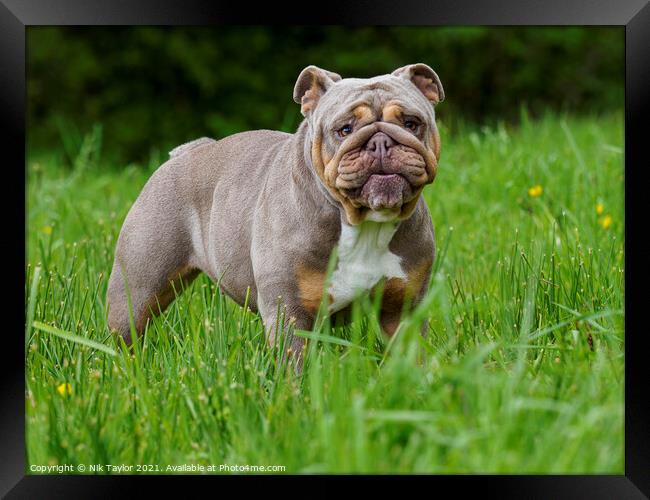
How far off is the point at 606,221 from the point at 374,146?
2.16 metres

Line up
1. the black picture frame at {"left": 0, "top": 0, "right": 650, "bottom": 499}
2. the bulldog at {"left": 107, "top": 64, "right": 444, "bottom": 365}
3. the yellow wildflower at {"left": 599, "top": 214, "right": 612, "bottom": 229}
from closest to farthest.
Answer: the black picture frame at {"left": 0, "top": 0, "right": 650, "bottom": 499}
the bulldog at {"left": 107, "top": 64, "right": 444, "bottom": 365}
the yellow wildflower at {"left": 599, "top": 214, "right": 612, "bottom": 229}

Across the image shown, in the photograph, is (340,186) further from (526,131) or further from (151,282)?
(526,131)

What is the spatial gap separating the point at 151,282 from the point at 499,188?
2624 mm

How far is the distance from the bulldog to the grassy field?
5.1 inches

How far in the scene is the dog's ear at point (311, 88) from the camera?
3461 millimetres

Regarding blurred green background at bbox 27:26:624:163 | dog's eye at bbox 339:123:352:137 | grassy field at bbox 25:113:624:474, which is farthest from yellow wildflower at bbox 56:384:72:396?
blurred green background at bbox 27:26:624:163

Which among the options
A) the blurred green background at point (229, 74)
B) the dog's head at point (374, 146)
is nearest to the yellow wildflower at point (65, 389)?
the dog's head at point (374, 146)

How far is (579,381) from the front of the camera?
9.19 feet

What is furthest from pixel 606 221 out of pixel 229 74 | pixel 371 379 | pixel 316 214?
pixel 229 74

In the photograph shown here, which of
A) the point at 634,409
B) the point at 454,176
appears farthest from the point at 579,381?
the point at 454,176

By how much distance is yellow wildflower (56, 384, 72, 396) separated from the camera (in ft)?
10.0

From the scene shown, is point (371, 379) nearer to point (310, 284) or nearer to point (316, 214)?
point (310, 284)

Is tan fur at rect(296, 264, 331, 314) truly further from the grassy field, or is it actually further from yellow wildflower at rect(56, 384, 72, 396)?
yellow wildflower at rect(56, 384, 72, 396)

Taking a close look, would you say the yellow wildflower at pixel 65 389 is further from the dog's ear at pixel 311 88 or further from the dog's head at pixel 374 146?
the dog's ear at pixel 311 88
